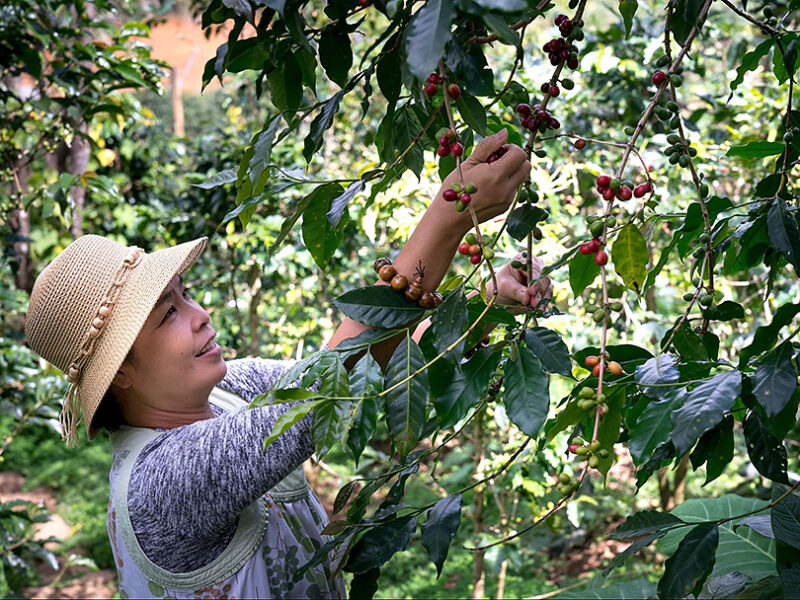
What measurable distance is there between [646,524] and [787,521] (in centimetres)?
15

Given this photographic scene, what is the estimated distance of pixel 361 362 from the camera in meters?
0.77

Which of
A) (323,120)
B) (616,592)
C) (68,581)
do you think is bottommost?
(68,581)

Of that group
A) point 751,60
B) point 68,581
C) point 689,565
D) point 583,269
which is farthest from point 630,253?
point 68,581

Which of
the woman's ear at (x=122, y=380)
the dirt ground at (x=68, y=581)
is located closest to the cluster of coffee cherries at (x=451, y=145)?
the woman's ear at (x=122, y=380)

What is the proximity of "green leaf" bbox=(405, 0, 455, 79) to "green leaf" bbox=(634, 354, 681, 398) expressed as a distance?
13.8 inches

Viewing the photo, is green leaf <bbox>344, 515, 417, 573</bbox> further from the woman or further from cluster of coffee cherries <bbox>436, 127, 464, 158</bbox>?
cluster of coffee cherries <bbox>436, 127, 464, 158</bbox>

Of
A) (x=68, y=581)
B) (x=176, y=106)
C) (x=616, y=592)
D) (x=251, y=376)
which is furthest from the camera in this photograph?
(x=176, y=106)

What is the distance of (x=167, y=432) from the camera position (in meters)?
1.15

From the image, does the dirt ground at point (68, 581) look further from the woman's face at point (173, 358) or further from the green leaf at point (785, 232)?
the green leaf at point (785, 232)

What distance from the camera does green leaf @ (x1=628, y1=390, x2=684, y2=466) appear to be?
0.70 m

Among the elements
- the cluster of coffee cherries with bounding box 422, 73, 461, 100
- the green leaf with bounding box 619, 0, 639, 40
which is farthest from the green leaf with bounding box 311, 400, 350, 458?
the green leaf with bounding box 619, 0, 639, 40

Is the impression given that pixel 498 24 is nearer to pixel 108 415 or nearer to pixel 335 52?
pixel 335 52

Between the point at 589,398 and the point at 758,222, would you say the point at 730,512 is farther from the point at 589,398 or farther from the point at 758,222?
the point at 589,398

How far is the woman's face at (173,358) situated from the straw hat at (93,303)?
0.04 meters
